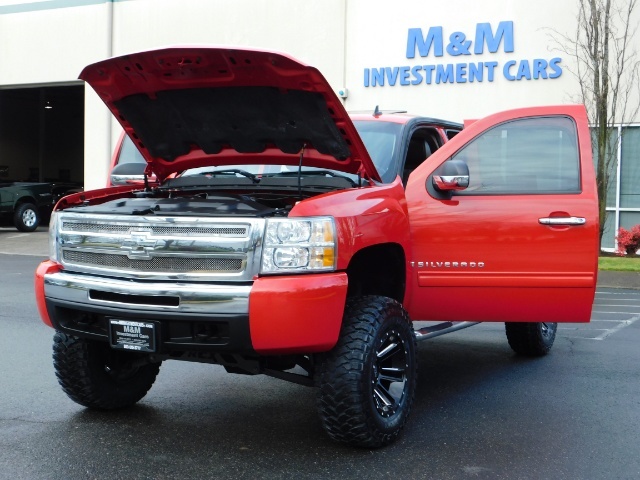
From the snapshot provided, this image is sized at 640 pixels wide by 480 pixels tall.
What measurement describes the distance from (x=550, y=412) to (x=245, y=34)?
16363 mm

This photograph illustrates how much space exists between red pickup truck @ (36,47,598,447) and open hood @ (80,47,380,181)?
0.04 feet

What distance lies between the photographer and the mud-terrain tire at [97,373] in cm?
490

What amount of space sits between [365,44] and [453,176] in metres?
14.3

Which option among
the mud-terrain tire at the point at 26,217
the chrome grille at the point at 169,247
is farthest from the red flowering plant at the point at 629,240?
the mud-terrain tire at the point at 26,217

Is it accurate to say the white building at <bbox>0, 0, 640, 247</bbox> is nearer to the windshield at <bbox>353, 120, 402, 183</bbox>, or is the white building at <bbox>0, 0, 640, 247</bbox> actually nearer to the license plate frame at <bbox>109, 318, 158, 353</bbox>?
the windshield at <bbox>353, 120, 402, 183</bbox>

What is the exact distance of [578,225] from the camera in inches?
204

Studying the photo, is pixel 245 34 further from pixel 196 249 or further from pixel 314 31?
pixel 196 249

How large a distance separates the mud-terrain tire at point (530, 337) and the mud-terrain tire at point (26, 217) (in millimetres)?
18260

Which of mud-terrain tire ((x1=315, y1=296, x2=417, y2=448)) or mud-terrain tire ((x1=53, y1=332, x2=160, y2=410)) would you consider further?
mud-terrain tire ((x1=53, y1=332, x2=160, y2=410))

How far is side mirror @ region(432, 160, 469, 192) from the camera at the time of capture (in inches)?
198

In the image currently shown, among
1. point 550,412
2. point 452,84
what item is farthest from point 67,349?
point 452,84

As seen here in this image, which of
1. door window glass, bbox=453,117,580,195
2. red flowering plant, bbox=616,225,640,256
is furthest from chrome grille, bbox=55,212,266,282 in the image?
red flowering plant, bbox=616,225,640,256

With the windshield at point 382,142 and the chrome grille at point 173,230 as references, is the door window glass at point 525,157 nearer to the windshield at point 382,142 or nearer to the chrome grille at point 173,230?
the windshield at point 382,142

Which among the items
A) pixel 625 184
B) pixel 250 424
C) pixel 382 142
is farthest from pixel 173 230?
pixel 625 184
